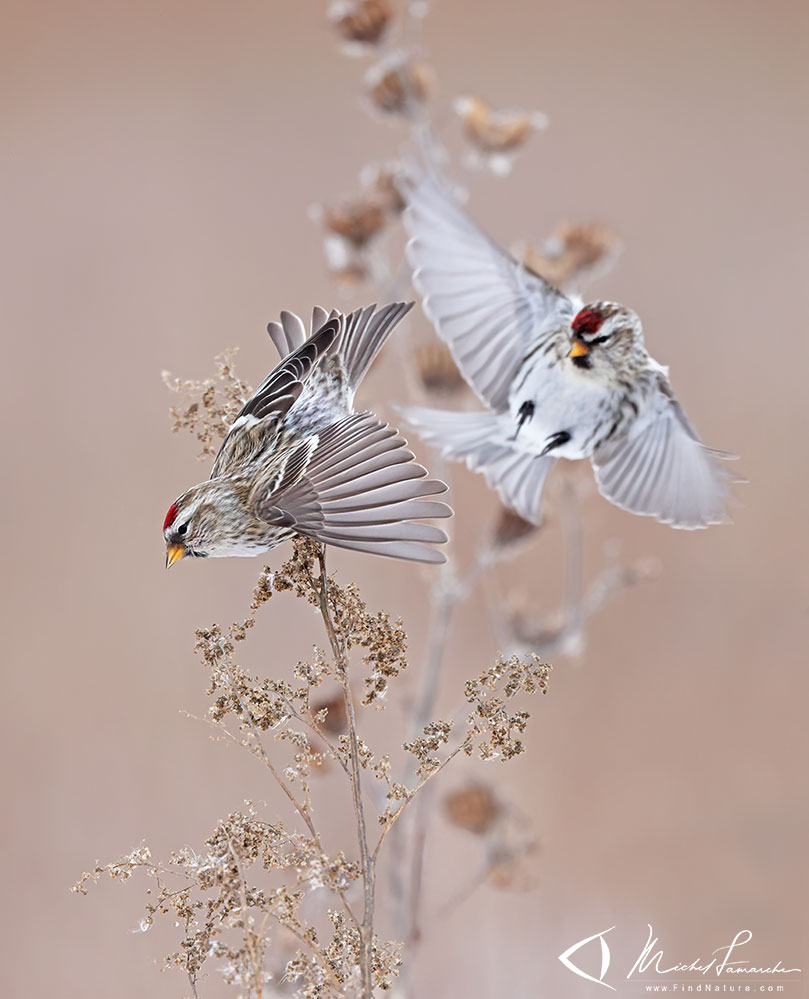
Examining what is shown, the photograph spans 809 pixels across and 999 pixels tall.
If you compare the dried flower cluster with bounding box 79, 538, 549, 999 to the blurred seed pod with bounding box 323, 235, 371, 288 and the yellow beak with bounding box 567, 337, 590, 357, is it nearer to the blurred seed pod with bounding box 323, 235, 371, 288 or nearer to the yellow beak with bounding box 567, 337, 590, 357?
the yellow beak with bounding box 567, 337, 590, 357

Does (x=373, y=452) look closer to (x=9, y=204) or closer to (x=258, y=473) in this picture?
(x=258, y=473)

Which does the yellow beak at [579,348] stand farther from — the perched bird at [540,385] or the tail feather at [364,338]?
the tail feather at [364,338]

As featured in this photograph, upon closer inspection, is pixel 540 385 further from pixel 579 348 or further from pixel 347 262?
pixel 347 262

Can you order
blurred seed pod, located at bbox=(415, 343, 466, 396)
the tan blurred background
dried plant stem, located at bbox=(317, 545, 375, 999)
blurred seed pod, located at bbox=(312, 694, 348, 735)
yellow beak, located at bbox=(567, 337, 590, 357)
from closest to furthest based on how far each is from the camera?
dried plant stem, located at bbox=(317, 545, 375, 999), yellow beak, located at bbox=(567, 337, 590, 357), blurred seed pod, located at bbox=(312, 694, 348, 735), blurred seed pod, located at bbox=(415, 343, 466, 396), the tan blurred background

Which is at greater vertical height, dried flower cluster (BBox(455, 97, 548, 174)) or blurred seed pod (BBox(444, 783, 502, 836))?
dried flower cluster (BBox(455, 97, 548, 174))

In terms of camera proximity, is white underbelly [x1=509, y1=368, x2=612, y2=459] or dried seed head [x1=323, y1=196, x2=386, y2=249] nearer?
white underbelly [x1=509, y1=368, x2=612, y2=459]

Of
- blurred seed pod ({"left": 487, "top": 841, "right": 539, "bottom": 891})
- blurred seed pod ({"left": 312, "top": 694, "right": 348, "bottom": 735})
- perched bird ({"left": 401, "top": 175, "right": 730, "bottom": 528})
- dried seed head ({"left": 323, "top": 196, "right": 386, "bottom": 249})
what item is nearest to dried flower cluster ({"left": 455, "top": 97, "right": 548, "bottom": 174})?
dried seed head ({"left": 323, "top": 196, "right": 386, "bottom": 249})
